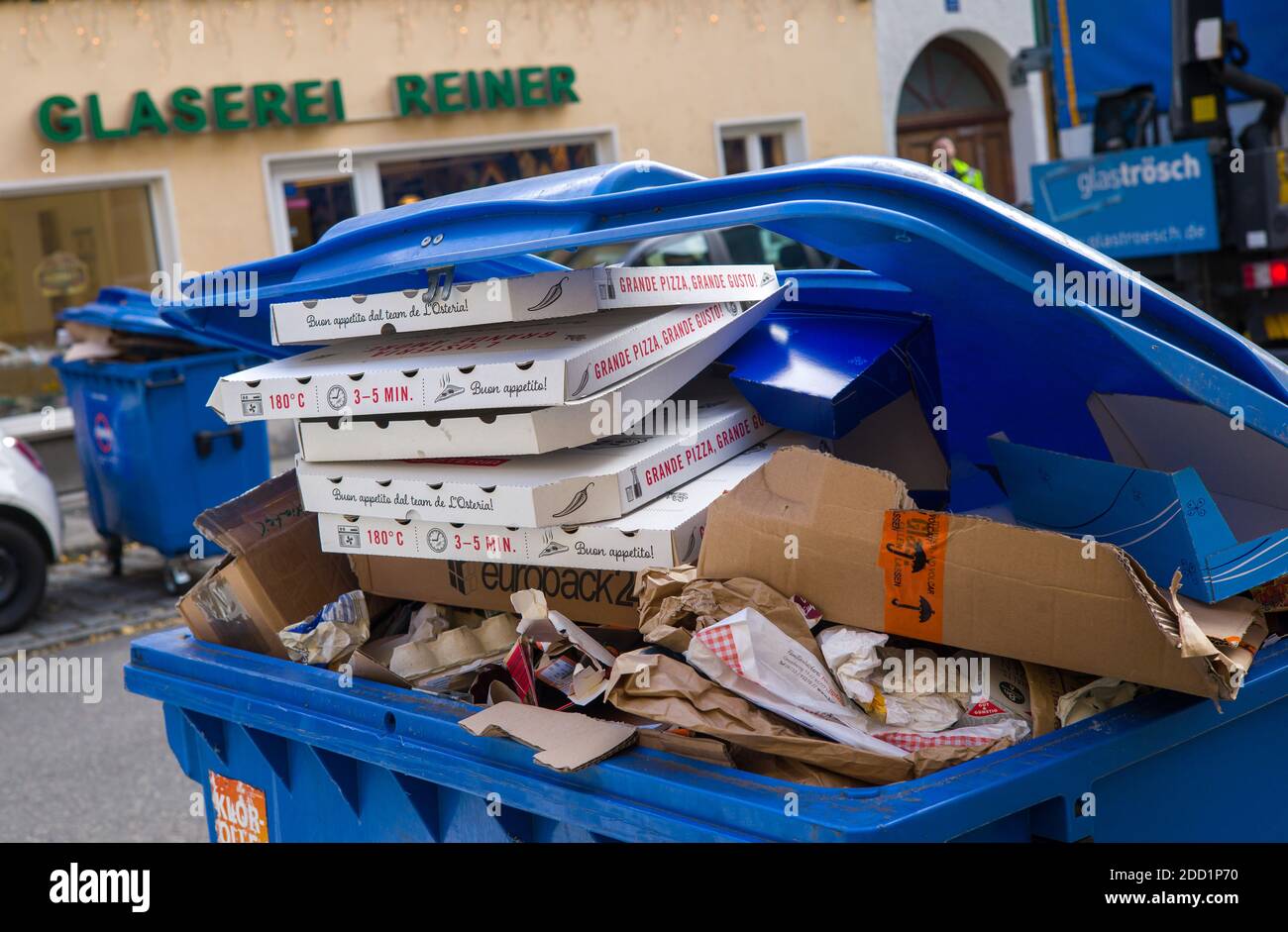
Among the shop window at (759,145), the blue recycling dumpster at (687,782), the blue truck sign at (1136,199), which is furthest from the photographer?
the shop window at (759,145)

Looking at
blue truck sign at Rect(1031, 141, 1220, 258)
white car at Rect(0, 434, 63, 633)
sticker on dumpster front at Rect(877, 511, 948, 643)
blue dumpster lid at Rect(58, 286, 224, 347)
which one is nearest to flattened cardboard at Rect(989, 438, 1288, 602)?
sticker on dumpster front at Rect(877, 511, 948, 643)

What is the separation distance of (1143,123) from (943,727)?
23.0ft

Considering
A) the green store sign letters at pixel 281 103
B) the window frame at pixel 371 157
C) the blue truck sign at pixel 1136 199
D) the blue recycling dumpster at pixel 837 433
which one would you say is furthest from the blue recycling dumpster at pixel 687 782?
the window frame at pixel 371 157

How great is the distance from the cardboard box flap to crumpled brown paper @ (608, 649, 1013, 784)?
1.12m

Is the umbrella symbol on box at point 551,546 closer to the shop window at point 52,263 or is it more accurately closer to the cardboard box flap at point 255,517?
the cardboard box flap at point 255,517

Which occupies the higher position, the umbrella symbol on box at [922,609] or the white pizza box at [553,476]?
the white pizza box at [553,476]

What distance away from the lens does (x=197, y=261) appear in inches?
475

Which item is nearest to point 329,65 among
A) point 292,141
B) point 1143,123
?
point 292,141

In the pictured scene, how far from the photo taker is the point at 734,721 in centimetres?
197

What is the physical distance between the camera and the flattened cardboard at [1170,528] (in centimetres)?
208

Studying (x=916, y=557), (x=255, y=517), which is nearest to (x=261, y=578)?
(x=255, y=517)

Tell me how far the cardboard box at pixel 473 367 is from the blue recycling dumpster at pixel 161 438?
15.7 feet

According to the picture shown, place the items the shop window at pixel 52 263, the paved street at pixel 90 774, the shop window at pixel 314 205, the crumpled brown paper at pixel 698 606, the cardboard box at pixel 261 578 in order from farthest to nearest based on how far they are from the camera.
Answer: the shop window at pixel 314 205, the shop window at pixel 52 263, the paved street at pixel 90 774, the cardboard box at pixel 261 578, the crumpled brown paper at pixel 698 606

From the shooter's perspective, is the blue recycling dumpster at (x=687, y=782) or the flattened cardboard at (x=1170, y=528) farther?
the flattened cardboard at (x=1170, y=528)
